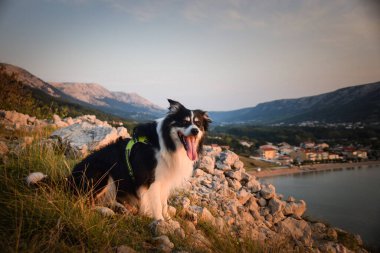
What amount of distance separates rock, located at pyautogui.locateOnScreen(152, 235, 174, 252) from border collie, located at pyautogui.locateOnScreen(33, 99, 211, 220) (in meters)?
0.95

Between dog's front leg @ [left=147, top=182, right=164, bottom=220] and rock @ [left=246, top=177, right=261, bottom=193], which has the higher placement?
dog's front leg @ [left=147, top=182, right=164, bottom=220]

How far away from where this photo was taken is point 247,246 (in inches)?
130

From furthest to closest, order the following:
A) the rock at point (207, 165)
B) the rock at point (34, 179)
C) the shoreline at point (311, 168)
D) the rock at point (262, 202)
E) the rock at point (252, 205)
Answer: the shoreline at point (311, 168) < the rock at point (207, 165) < the rock at point (262, 202) < the rock at point (252, 205) < the rock at point (34, 179)

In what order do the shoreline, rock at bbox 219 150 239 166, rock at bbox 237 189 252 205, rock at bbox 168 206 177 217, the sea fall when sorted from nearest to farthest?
rock at bbox 168 206 177 217
rock at bbox 237 189 252 205
rock at bbox 219 150 239 166
the sea
the shoreline

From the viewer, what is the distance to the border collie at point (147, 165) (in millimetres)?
3881

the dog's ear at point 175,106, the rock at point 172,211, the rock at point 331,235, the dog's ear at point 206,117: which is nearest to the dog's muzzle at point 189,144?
the dog's ear at point 175,106

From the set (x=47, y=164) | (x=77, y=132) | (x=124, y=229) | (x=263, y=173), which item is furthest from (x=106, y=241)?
(x=263, y=173)

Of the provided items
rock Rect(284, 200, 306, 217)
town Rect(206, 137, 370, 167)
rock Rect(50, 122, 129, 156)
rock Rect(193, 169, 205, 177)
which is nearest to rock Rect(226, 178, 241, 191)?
rock Rect(193, 169, 205, 177)

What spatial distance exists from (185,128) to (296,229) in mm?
5934

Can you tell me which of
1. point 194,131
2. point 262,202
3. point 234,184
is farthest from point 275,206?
point 194,131

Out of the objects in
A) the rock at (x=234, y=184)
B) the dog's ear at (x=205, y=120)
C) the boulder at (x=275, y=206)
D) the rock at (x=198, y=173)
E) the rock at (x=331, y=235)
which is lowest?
the rock at (x=331, y=235)

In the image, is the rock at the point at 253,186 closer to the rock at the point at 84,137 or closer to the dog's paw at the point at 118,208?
the rock at the point at 84,137

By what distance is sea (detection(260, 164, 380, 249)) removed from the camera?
3089 cm

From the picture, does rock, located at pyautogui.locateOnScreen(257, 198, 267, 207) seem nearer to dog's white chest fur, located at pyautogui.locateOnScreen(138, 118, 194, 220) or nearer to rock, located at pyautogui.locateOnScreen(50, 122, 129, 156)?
dog's white chest fur, located at pyautogui.locateOnScreen(138, 118, 194, 220)
